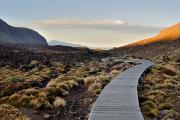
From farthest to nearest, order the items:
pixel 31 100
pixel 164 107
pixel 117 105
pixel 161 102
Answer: pixel 161 102
pixel 31 100
pixel 164 107
pixel 117 105

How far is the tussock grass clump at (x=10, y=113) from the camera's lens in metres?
21.5

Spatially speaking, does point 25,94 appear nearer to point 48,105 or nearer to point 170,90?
point 48,105

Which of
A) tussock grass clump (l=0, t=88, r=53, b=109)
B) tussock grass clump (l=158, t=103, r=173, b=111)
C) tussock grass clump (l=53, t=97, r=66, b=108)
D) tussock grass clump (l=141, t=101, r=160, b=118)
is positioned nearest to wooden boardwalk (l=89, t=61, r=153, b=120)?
tussock grass clump (l=141, t=101, r=160, b=118)

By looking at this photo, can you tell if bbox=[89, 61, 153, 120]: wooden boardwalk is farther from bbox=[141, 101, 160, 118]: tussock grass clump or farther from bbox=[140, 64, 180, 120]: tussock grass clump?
bbox=[140, 64, 180, 120]: tussock grass clump

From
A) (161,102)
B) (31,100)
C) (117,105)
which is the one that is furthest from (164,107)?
(31,100)

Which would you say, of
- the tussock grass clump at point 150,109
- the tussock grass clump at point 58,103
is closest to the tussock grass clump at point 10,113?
the tussock grass clump at point 58,103

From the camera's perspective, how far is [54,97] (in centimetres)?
2694

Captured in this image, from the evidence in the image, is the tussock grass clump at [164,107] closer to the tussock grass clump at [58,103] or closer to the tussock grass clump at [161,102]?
the tussock grass clump at [161,102]

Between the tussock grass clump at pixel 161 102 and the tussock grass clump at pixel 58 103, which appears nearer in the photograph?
the tussock grass clump at pixel 161 102

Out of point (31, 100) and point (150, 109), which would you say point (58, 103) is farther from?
point (150, 109)

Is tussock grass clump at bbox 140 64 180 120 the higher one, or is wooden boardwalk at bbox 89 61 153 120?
wooden boardwalk at bbox 89 61 153 120

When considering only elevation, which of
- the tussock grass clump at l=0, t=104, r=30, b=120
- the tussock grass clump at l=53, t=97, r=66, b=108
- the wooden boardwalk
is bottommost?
the tussock grass clump at l=0, t=104, r=30, b=120

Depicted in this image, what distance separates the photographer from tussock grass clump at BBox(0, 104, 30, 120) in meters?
21.5

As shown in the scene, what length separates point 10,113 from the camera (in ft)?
73.7
